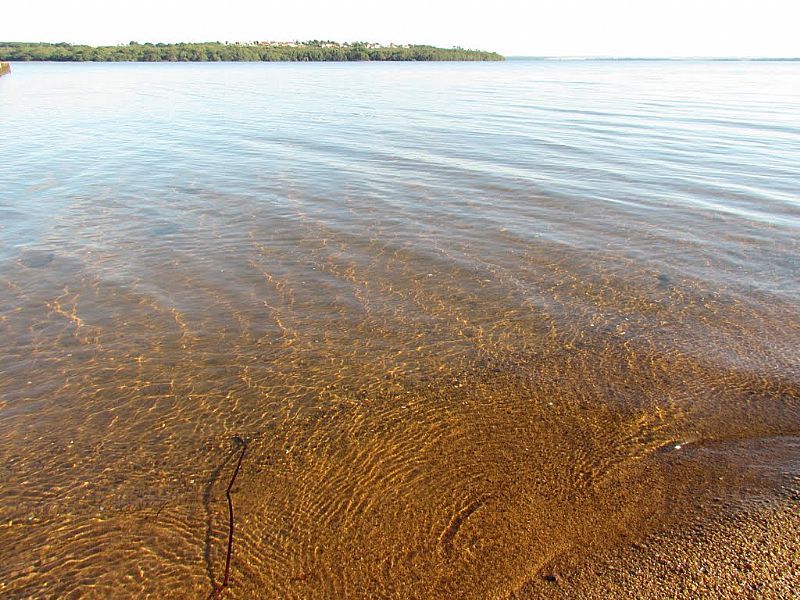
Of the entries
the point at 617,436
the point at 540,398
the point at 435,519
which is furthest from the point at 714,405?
the point at 435,519

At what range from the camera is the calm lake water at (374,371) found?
175 inches

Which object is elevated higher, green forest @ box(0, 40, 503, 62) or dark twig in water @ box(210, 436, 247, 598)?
dark twig in water @ box(210, 436, 247, 598)

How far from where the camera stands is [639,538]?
436cm

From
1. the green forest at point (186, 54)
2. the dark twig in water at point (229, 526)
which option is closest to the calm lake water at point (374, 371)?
the dark twig in water at point (229, 526)

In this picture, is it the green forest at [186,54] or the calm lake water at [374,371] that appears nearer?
the calm lake water at [374,371]

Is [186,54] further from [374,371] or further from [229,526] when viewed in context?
[229,526]

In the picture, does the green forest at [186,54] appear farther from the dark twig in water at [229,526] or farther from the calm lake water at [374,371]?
the dark twig in water at [229,526]

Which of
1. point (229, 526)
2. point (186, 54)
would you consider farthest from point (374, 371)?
point (186, 54)

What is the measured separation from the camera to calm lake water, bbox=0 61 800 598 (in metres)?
4.46

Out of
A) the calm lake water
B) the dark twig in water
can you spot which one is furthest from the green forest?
the dark twig in water

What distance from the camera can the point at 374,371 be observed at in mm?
6758

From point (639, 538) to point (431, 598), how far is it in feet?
5.71

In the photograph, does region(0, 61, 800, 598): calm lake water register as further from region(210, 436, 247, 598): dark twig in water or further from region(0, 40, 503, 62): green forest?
region(0, 40, 503, 62): green forest

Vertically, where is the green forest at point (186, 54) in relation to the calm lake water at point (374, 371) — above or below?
below
